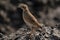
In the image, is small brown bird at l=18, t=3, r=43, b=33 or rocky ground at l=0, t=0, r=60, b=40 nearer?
small brown bird at l=18, t=3, r=43, b=33

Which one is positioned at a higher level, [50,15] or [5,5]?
[5,5]

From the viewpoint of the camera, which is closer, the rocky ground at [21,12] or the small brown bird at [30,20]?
the small brown bird at [30,20]

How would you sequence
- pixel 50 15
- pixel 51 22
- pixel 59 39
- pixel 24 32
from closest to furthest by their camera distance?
pixel 59 39, pixel 24 32, pixel 51 22, pixel 50 15

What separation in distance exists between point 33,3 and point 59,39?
525 cm

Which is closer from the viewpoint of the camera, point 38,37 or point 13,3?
point 38,37

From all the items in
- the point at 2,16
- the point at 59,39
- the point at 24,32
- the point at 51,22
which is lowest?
the point at 59,39

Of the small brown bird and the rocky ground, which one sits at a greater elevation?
the rocky ground

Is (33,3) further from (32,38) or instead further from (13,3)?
(32,38)

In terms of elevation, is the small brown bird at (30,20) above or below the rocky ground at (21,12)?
below

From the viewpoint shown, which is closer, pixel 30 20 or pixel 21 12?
pixel 30 20

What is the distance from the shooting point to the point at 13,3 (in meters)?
10.5

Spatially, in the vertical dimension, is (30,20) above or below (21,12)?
below

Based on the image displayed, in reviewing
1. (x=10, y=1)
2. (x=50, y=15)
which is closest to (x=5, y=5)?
(x=10, y=1)

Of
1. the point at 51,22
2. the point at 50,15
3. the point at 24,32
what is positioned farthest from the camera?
the point at 50,15
